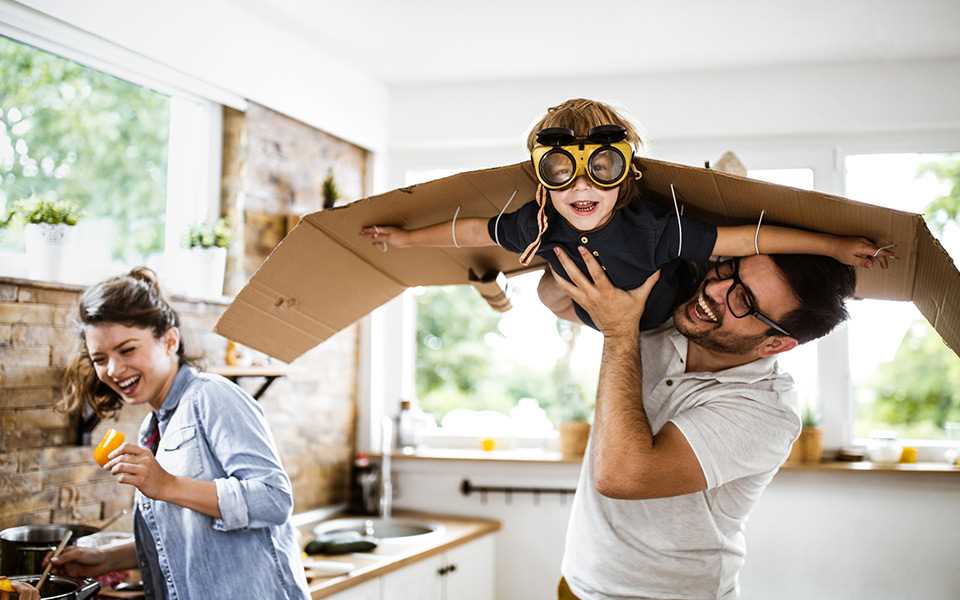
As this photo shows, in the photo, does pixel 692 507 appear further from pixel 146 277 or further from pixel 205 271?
pixel 205 271

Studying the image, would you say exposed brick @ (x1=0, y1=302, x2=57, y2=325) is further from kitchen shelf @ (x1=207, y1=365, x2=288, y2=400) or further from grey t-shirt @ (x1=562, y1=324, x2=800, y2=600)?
grey t-shirt @ (x1=562, y1=324, x2=800, y2=600)

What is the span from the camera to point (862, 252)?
1.48 metres

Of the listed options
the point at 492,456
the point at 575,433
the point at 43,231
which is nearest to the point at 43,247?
the point at 43,231

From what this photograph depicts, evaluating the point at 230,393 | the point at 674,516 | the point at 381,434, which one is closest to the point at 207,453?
the point at 230,393

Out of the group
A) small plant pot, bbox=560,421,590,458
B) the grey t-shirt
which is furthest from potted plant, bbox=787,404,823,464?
the grey t-shirt

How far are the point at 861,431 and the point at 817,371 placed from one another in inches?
18.2

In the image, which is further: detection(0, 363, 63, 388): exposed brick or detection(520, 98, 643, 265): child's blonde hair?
detection(0, 363, 63, 388): exposed brick

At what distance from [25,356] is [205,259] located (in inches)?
27.9

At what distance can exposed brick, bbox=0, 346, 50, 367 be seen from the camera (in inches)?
85.5

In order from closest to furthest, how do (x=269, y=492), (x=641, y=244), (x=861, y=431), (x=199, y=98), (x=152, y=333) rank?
(x=641, y=244) < (x=269, y=492) < (x=152, y=333) < (x=199, y=98) < (x=861, y=431)

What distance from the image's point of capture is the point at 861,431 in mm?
3896

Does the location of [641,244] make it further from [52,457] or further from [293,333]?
[52,457]

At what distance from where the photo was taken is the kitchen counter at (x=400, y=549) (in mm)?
2539

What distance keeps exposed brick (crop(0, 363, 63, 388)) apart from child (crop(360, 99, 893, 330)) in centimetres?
106
